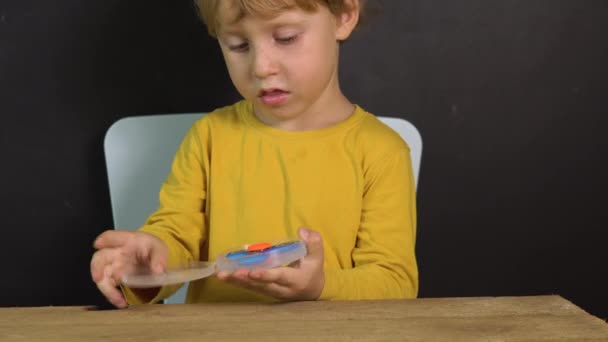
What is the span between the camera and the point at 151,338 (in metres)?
0.58

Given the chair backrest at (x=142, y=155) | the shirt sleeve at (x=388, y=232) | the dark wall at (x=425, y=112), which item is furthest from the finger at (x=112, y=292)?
the dark wall at (x=425, y=112)

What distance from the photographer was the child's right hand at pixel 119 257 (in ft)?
2.48

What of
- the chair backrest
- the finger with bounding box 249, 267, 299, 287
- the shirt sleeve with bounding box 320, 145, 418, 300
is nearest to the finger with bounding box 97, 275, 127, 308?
the finger with bounding box 249, 267, 299, 287

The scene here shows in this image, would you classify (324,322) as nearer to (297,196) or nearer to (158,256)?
(158,256)

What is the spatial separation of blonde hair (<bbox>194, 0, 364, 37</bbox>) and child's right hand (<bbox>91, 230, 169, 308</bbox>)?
0.29 meters

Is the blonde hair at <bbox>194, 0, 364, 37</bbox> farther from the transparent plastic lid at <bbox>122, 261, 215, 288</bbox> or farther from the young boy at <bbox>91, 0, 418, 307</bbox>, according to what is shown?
the transparent plastic lid at <bbox>122, 261, 215, 288</bbox>

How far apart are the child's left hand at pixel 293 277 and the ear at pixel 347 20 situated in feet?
1.24

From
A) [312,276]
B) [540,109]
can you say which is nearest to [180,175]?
[312,276]

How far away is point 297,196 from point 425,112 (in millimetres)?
457

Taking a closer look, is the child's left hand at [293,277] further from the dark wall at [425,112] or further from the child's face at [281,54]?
the dark wall at [425,112]

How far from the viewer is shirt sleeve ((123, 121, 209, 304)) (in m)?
0.98

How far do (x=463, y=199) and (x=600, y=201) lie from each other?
0.91 feet

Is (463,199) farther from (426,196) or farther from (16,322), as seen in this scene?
(16,322)

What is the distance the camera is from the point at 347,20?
3.28ft
